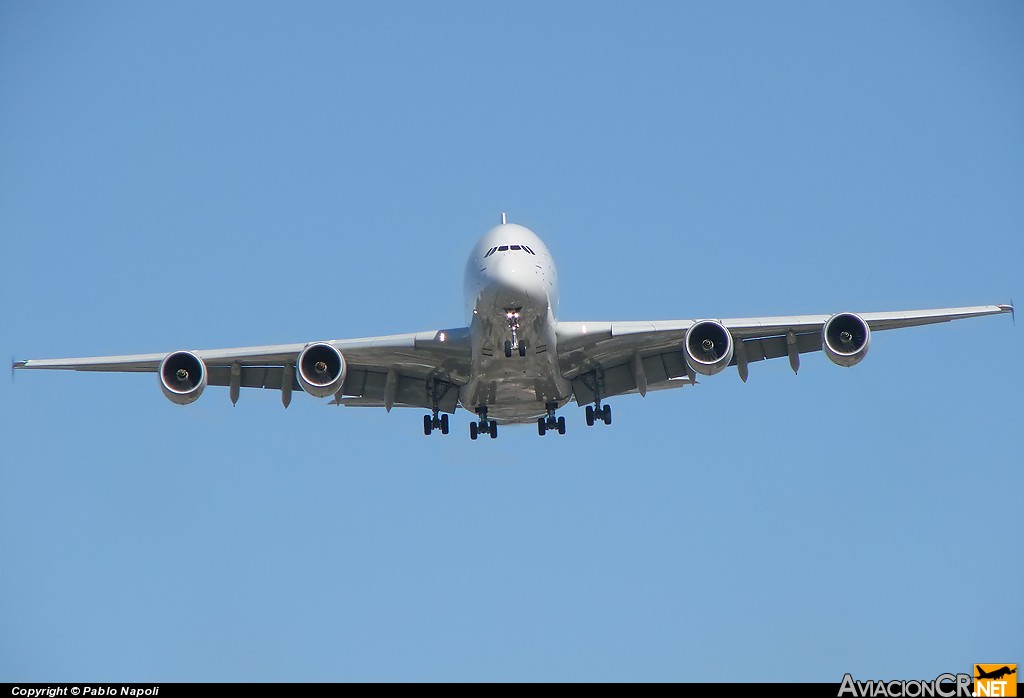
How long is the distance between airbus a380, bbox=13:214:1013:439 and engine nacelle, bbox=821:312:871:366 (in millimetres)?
22

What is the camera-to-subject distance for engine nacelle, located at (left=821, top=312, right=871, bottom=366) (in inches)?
1276

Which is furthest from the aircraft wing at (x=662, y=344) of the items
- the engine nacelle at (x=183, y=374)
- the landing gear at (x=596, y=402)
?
the engine nacelle at (x=183, y=374)

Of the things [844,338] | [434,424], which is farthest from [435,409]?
[844,338]

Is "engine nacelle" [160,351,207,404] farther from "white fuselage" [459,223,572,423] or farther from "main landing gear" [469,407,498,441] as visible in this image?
"main landing gear" [469,407,498,441]

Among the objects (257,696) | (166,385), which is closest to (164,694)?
(257,696)

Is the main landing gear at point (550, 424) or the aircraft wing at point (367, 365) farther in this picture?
the main landing gear at point (550, 424)

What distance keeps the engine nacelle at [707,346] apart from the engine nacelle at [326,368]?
765 centimetres

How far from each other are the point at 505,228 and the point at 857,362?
8269 mm

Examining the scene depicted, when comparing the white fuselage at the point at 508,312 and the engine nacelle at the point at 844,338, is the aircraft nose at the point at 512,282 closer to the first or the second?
the white fuselage at the point at 508,312

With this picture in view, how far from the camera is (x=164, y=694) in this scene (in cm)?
2752

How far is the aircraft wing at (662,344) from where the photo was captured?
110ft

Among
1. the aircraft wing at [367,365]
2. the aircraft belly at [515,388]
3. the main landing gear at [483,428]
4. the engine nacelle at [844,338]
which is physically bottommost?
the engine nacelle at [844,338]

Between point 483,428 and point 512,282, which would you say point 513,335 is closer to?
point 512,282

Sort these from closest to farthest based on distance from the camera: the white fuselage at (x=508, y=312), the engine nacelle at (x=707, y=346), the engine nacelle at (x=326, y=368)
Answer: the white fuselage at (x=508, y=312) < the engine nacelle at (x=707, y=346) < the engine nacelle at (x=326, y=368)
